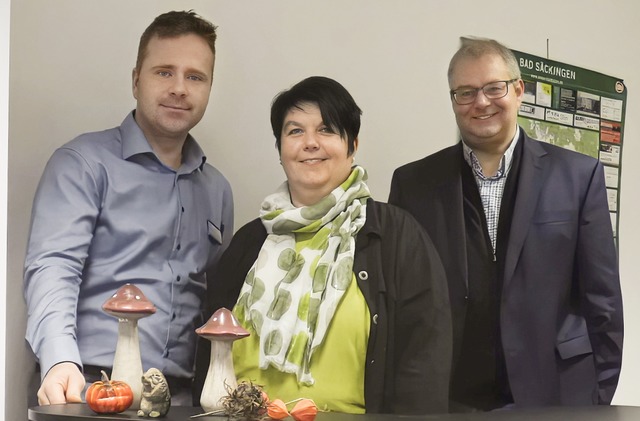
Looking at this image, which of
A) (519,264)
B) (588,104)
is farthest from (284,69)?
(588,104)

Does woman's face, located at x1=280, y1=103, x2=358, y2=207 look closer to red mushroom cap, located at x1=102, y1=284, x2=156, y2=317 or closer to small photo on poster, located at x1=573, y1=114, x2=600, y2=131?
red mushroom cap, located at x1=102, y1=284, x2=156, y2=317

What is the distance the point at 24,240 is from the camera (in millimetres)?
2457

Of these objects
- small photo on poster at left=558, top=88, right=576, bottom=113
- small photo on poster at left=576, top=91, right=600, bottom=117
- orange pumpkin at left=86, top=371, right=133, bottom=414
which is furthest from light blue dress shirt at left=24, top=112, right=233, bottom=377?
small photo on poster at left=576, top=91, right=600, bottom=117

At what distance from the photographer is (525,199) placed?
2.96 metres

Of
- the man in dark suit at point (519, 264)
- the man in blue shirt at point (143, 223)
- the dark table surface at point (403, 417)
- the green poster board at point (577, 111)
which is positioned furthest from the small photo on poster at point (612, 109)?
the dark table surface at point (403, 417)

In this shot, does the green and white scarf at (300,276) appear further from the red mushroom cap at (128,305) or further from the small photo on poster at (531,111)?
the small photo on poster at (531,111)

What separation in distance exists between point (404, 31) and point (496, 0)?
47 centimetres

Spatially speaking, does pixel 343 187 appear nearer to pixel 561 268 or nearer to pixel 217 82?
pixel 217 82

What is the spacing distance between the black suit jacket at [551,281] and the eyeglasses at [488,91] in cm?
18

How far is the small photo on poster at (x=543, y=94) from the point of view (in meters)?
3.59

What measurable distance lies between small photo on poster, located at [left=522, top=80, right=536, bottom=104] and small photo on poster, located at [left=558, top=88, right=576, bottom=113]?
166 mm

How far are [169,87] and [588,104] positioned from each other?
1951 mm

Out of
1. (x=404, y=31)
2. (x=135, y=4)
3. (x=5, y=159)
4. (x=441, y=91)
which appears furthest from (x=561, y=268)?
(x=5, y=159)

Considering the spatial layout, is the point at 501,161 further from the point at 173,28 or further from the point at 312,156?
the point at 173,28
